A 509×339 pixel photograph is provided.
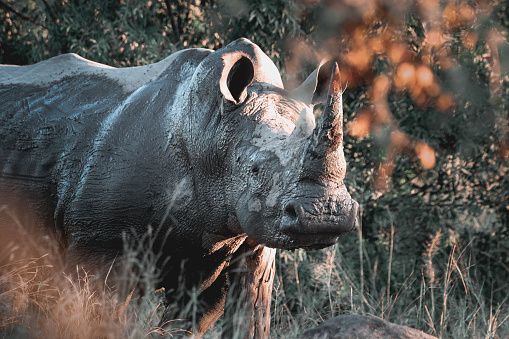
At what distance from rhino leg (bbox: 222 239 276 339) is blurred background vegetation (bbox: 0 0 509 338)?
209 cm

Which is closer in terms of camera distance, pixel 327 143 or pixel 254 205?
pixel 327 143

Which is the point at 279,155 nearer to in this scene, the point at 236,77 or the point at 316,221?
the point at 316,221

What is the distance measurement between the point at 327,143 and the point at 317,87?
0.83 meters

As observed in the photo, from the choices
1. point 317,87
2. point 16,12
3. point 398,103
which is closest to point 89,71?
point 317,87

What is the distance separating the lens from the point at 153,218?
3.56m

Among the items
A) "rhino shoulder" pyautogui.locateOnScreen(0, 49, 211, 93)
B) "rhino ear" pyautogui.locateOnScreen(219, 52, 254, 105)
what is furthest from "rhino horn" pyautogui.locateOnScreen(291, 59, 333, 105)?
"rhino shoulder" pyautogui.locateOnScreen(0, 49, 211, 93)

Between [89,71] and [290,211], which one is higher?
[89,71]

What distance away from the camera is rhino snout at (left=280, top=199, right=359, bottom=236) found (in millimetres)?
2752

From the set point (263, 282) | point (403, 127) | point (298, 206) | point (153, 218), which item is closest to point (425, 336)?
point (298, 206)

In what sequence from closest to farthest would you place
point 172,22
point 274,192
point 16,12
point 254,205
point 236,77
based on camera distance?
point 274,192 → point 254,205 → point 236,77 → point 172,22 → point 16,12

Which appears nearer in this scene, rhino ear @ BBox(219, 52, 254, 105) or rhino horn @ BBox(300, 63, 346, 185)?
rhino horn @ BBox(300, 63, 346, 185)

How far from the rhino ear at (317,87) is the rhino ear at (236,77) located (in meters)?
0.29

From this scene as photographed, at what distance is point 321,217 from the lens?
2756 millimetres

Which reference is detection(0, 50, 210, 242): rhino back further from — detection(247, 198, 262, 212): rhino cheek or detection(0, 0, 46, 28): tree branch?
detection(0, 0, 46, 28): tree branch
